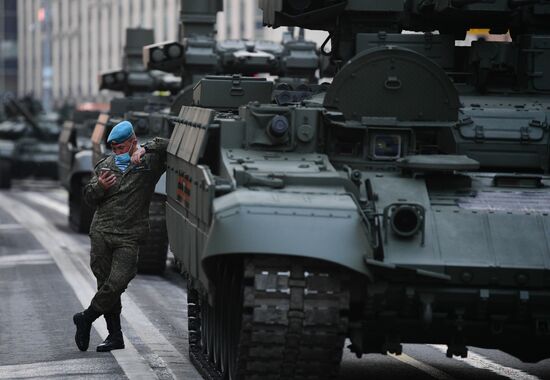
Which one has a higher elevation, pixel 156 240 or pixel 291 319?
pixel 291 319

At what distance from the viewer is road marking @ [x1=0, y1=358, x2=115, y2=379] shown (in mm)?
11820

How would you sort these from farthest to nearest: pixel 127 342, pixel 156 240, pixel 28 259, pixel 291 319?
pixel 28 259 < pixel 156 240 < pixel 127 342 < pixel 291 319

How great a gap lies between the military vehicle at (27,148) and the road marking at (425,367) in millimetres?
29053

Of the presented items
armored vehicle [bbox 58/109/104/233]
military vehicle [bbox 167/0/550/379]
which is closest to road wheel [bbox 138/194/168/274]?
armored vehicle [bbox 58/109/104/233]

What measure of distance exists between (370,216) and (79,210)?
1747 cm

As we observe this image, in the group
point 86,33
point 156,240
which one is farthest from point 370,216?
point 86,33

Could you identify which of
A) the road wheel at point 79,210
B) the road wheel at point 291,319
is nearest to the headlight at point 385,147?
the road wheel at point 291,319

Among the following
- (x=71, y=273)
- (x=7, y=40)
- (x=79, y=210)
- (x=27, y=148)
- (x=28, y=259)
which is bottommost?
(x=7, y=40)

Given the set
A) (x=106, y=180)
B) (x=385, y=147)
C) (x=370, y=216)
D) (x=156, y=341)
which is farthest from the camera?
(x=156, y=341)

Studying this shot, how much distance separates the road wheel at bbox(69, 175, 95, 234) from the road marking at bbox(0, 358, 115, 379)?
13.8 metres

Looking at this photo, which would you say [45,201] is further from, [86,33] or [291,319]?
[86,33]

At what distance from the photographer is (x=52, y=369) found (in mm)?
12086

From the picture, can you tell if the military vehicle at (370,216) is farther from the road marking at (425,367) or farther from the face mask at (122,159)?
the road marking at (425,367)

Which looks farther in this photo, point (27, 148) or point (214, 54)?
Result: point (27, 148)
